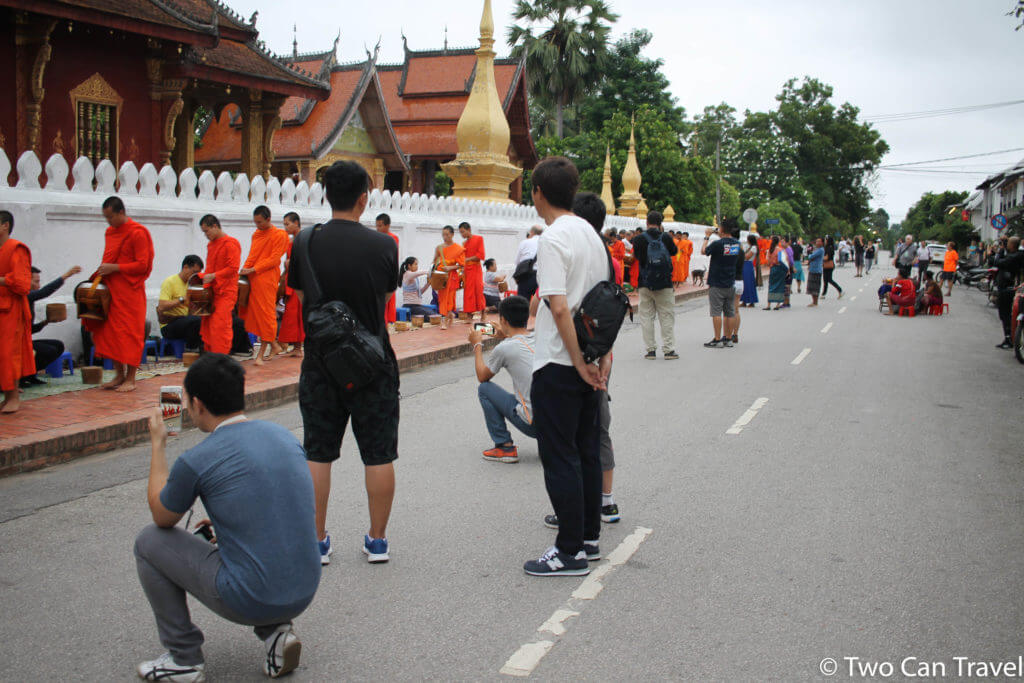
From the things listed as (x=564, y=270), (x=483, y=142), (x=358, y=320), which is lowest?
(x=358, y=320)

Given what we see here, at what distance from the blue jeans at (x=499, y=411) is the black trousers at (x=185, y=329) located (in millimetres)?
5034

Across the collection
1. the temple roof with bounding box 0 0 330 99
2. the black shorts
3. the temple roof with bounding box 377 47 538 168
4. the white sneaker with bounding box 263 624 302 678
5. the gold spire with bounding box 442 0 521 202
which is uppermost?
the temple roof with bounding box 377 47 538 168

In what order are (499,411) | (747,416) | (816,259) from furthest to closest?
(816,259) → (747,416) → (499,411)

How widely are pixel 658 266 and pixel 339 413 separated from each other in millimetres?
8305

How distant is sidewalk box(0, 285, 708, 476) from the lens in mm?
6375

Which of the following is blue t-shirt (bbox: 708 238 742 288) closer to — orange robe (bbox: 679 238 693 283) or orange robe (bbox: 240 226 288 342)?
orange robe (bbox: 240 226 288 342)

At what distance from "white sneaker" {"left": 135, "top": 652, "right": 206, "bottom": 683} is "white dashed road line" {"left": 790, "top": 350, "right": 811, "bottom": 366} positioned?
9851 millimetres

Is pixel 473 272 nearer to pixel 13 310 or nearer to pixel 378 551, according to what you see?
pixel 13 310

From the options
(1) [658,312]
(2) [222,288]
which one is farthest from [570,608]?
(1) [658,312]

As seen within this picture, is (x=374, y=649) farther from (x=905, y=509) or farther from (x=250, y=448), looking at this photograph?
(x=905, y=509)

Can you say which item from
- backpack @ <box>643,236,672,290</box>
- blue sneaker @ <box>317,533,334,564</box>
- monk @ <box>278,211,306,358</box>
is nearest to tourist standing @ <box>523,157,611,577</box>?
blue sneaker @ <box>317,533,334,564</box>

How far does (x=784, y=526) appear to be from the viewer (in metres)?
5.08

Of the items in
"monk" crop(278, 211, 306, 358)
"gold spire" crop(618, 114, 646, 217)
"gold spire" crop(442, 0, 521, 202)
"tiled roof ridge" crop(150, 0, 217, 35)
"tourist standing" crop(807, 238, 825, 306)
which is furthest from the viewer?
"gold spire" crop(618, 114, 646, 217)

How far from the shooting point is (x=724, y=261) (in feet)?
43.1
